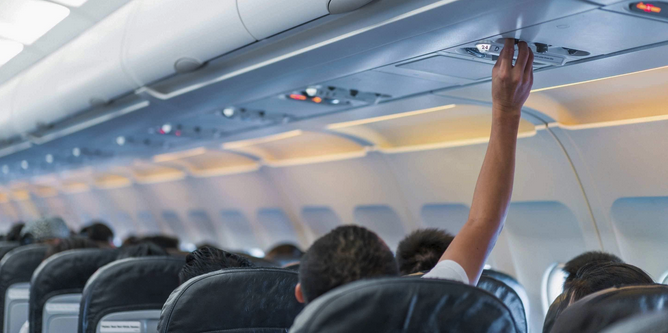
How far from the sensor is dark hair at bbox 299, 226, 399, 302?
1590 millimetres

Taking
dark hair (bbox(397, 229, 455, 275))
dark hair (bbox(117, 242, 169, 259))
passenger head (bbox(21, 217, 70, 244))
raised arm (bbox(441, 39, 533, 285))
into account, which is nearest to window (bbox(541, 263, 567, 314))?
dark hair (bbox(397, 229, 455, 275))

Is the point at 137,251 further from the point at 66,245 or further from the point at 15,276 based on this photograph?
the point at 15,276

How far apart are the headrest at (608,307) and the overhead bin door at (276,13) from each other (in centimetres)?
150

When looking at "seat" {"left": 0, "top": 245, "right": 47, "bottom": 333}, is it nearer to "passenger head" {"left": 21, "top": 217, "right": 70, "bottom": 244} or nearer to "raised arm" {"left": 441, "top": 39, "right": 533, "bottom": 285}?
"passenger head" {"left": 21, "top": 217, "right": 70, "bottom": 244}

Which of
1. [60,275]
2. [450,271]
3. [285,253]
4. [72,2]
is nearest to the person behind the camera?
[450,271]

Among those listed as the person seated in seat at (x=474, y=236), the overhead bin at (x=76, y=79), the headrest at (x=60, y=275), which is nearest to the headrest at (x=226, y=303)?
the person seated in seat at (x=474, y=236)

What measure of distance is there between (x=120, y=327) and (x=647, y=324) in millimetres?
2959

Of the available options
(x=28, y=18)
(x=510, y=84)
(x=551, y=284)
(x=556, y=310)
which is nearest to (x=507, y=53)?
(x=510, y=84)

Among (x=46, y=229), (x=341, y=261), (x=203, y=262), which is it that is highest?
(x=341, y=261)

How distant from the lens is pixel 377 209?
636cm

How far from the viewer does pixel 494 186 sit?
2.09 meters

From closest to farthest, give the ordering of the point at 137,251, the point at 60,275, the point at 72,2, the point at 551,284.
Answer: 1. the point at 60,275
2. the point at 137,251
3. the point at 72,2
4. the point at 551,284

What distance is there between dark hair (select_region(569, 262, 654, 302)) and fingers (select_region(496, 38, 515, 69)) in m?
0.86

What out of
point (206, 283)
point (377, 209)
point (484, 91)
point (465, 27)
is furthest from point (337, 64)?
point (377, 209)
